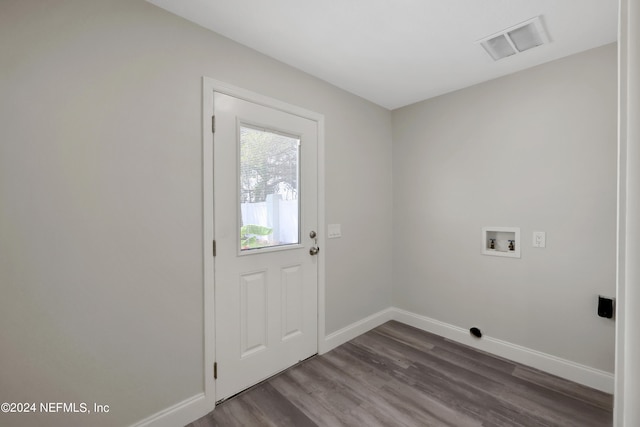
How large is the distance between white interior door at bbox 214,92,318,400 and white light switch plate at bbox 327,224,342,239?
0.64 feet

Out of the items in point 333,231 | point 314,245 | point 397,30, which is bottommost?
point 314,245

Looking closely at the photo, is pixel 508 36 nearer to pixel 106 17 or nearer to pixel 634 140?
pixel 634 140

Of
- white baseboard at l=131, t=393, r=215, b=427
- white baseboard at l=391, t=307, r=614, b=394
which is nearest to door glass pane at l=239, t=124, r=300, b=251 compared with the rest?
white baseboard at l=131, t=393, r=215, b=427

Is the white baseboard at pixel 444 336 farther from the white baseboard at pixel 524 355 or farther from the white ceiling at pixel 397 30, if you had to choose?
the white ceiling at pixel 397 30

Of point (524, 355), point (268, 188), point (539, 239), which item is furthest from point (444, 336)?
point (268, 188)

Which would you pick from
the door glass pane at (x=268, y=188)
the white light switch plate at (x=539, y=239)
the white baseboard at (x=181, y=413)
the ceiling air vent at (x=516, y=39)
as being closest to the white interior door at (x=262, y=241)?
the door glass pane at (x=268, y=188)

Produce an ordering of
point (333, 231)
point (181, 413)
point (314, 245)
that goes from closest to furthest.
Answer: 1. point (181, 413)
2. point (314, 245)
3. point (333, 231)

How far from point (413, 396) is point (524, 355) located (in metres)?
1.13

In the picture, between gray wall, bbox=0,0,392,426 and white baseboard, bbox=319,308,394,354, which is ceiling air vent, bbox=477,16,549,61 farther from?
white baseboard, bbox=319,308,394,354

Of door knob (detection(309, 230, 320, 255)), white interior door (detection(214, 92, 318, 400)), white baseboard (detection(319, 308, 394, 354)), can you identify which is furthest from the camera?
white baseboard (detection(319, 308, 394, 354))

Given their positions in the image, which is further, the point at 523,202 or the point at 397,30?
the point at 523,202

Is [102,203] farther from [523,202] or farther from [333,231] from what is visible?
[523,202]

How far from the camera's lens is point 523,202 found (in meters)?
2.35

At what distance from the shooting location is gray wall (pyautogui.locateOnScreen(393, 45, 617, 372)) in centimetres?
203
